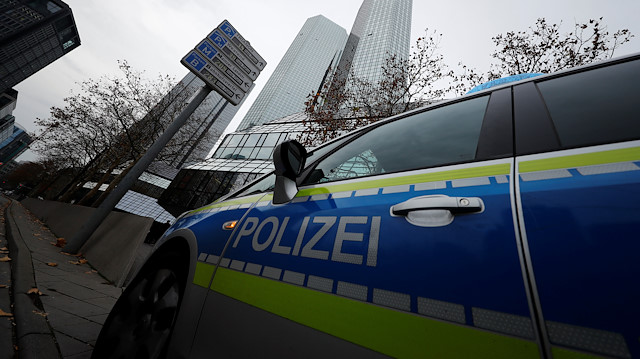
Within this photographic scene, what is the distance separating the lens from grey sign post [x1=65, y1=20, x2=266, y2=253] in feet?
→ 20.8

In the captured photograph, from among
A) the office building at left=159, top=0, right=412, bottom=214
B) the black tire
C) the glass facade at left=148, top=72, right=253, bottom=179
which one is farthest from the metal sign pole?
the black tire

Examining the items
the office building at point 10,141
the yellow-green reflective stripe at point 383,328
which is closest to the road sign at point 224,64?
the yellow-green reflective stripe at point 383,328

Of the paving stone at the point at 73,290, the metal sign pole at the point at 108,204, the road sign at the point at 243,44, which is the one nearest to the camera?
the paving stone at the point at 73,290

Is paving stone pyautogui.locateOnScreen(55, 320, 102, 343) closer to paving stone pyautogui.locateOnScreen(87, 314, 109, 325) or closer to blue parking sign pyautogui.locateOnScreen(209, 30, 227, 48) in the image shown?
paving stone pyautogui.locateOnScreen(87, 314, 109, 325)

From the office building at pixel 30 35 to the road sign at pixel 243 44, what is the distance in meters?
80.6

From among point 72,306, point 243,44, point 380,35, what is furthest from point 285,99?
point 72,306

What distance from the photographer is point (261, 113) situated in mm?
75500

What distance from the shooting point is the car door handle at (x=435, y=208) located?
70 centimetres

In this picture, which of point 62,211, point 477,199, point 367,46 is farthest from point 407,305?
point 367,46

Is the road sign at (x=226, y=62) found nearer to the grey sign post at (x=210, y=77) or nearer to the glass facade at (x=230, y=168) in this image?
the grey sign post at (x=210, y=77)

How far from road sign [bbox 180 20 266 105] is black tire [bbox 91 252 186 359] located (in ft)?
20.7

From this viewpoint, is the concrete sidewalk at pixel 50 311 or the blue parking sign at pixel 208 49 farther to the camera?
the blue parking sign at pixel 208 49

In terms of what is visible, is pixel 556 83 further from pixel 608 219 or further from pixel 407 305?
pixel 407 305

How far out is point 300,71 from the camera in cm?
8088
